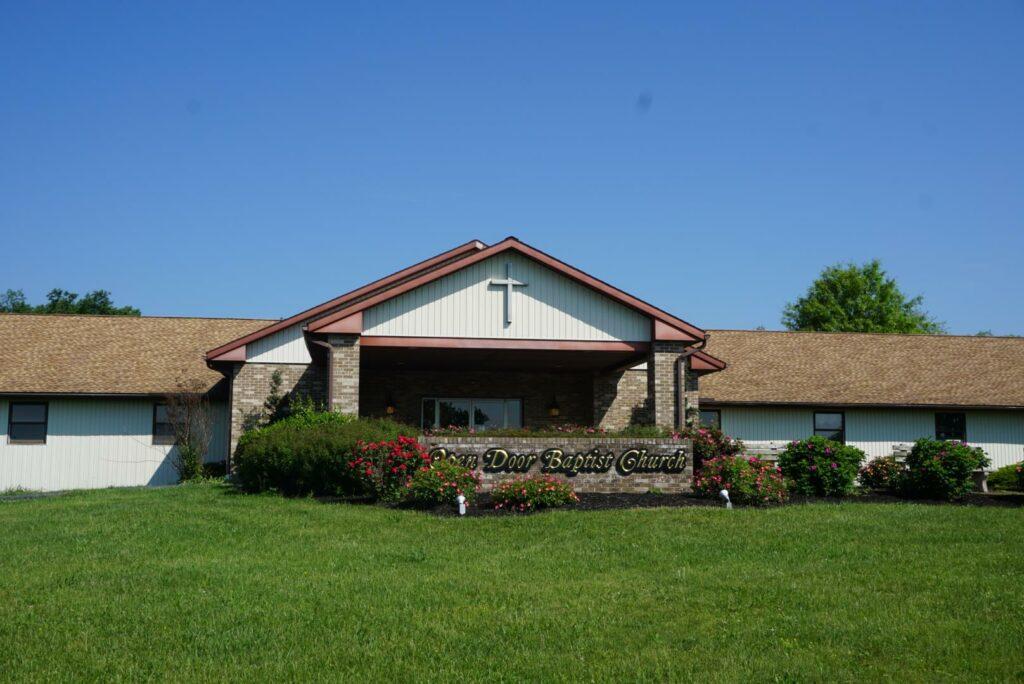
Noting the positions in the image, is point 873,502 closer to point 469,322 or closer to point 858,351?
point 469,322

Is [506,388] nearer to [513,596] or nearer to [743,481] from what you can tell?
[743,481]

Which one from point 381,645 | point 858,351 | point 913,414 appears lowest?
point 381,645

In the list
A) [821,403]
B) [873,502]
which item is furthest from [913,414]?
[873,502]

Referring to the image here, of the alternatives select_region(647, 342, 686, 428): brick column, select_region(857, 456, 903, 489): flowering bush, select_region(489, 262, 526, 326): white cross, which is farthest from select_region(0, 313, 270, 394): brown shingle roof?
select_region(857, 456, 903, 489): flowering bush

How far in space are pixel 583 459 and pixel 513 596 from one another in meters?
8.70

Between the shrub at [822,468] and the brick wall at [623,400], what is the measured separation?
662 centimetres

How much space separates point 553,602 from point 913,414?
74.9 feet

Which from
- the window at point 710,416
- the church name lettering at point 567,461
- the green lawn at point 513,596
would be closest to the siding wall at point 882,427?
the window at point 710,416

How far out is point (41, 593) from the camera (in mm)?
10484

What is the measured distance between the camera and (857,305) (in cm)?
6062

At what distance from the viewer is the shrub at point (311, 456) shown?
61.0 feet

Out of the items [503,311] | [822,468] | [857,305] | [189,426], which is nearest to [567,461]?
[503,311]

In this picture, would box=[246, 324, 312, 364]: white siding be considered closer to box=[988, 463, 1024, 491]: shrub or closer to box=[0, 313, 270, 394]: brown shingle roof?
box=[0, 313, 270, 394]: brown shingle roof

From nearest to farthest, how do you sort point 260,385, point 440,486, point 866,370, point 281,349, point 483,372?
point 440,486, point 260,385, point 281,349, point 483,372, point 866,370
